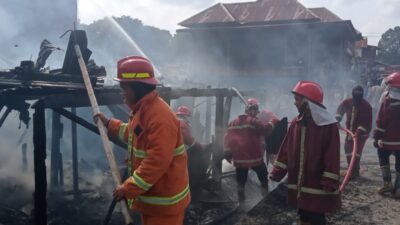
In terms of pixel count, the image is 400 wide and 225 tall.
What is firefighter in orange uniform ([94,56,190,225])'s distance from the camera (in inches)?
113

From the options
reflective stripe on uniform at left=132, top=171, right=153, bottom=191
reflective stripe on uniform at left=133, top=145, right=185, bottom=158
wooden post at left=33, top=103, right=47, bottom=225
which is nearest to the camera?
reflective stripe on uniform at left=132, top=171, right=153, bottom=191

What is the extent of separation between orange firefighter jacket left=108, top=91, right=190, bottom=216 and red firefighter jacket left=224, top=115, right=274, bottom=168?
3596mm

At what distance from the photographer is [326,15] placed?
2317 cm

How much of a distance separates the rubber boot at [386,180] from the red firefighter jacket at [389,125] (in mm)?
465

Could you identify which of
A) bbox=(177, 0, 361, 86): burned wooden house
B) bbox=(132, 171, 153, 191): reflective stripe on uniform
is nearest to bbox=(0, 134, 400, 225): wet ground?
bbox=(132, 171, 153, 191): reflective stripe on uniform

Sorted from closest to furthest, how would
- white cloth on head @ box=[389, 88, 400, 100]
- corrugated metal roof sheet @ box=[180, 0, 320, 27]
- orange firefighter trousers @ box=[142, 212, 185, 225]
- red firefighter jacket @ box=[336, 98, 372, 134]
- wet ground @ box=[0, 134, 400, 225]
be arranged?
1. orange firefighter trousers @ box=[142, 212, 185, 225]
2. wet ground @ box=[0, 134, 400, 225]
3. white cloth on head @ box=[389, 88, 400, 100]
4. red firefighter jacket @ box=[336, 98, 372, 134]
5. corrugated metal roof sheet @ box=[180, 0, 320, 27]

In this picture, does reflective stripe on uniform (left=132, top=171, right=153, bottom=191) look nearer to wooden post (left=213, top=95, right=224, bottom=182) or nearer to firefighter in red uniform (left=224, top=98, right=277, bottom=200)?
firefighter in red uniform (left=224, top=98, right=277, bottom=200)

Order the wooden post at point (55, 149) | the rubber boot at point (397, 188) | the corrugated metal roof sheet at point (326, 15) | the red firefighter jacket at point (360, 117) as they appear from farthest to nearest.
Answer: the corrugated metal roof sheet at point (326, 15), the red firefighter jacket at point (360, 117), the rubber boot at point (397, 188), the wooden post at point (55, 149)

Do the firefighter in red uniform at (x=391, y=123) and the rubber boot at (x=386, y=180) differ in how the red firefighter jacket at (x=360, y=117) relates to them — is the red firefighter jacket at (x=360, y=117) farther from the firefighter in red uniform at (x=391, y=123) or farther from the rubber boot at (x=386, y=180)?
the rubber boot at (x=386, y=180)

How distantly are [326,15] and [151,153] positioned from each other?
2249 cm

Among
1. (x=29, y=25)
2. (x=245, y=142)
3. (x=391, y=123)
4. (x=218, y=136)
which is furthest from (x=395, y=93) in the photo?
(x=29, y=25)

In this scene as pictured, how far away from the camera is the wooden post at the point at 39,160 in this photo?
12.6 feet

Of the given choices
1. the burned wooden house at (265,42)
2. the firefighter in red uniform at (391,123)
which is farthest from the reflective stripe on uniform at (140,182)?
the burned wooden house at (265,42)

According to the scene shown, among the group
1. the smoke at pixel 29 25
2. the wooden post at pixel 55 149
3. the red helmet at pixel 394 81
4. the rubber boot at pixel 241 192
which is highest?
the smoke at pixel 29 25
